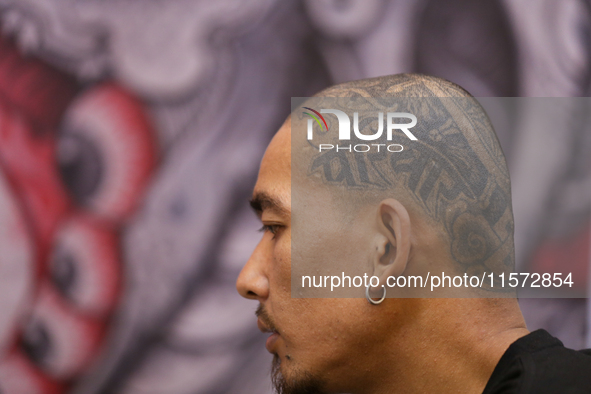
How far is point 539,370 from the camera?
82cm

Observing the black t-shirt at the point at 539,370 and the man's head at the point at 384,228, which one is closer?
the black t-shirt at the point at 539,370

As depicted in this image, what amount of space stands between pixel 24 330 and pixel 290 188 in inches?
46.7

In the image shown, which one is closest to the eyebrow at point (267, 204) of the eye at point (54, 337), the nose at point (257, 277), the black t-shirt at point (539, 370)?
the nose at point (257, 277)

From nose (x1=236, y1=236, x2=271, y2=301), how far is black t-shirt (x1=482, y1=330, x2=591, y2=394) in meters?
0.55

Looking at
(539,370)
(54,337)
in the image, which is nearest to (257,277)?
(539,370)

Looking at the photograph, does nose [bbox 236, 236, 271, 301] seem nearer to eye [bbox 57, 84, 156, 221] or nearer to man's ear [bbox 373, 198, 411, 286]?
man's ear [bbox 373, 198, 411, 286]

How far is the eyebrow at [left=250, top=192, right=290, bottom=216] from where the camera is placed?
102 cm

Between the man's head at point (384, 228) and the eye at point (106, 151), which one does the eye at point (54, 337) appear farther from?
the man's head at point (384, 228)

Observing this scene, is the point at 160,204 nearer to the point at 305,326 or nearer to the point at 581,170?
the point at 305,326

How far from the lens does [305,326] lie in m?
1.00

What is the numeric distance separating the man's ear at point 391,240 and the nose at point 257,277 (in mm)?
294

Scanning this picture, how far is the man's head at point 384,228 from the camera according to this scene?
3.13 ft

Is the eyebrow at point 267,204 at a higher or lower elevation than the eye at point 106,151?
lower

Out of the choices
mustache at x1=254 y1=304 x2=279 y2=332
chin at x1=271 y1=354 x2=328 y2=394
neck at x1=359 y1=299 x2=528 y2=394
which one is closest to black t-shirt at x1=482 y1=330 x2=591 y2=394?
neck at x1=359 y1=299 x2=528 y2=394
